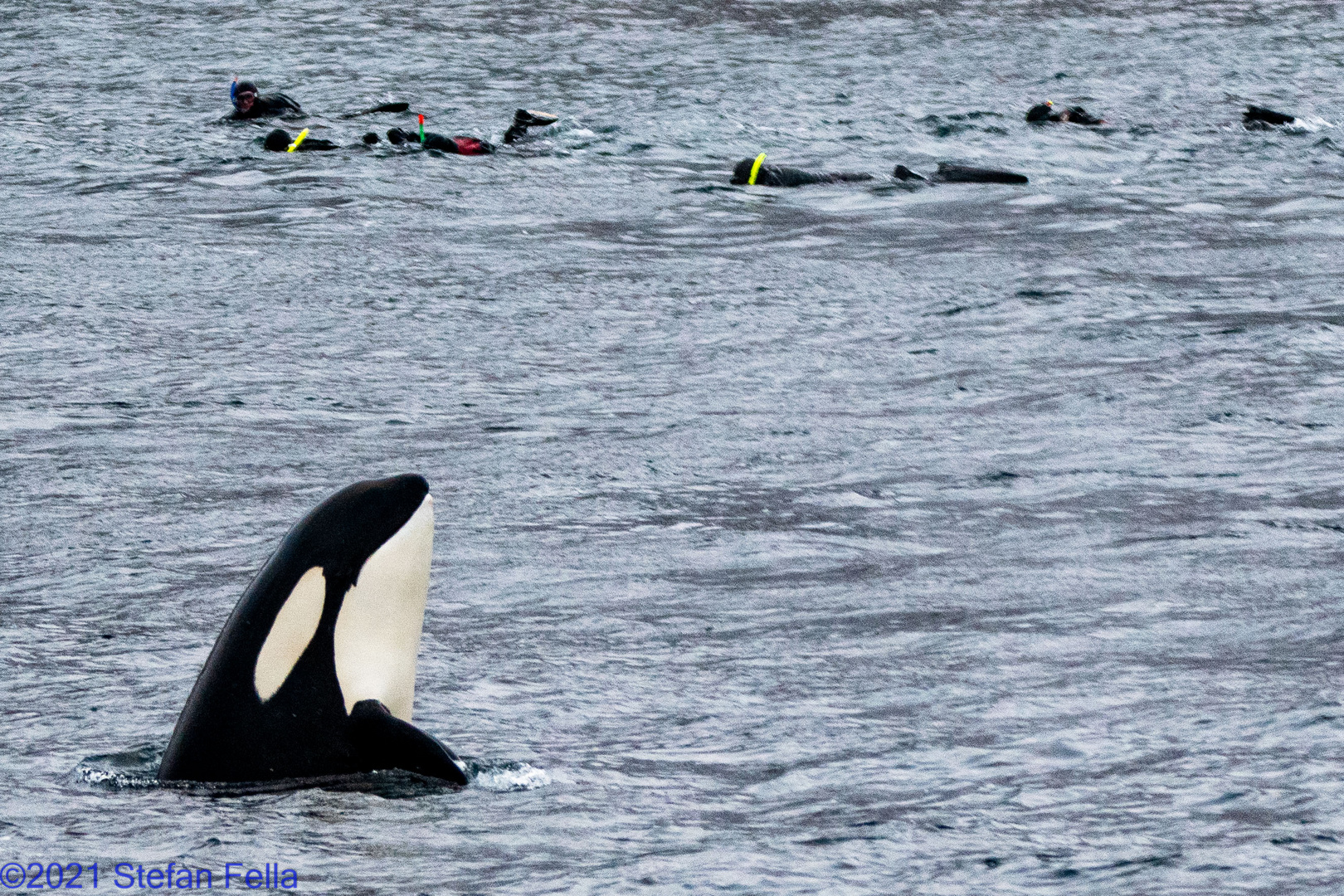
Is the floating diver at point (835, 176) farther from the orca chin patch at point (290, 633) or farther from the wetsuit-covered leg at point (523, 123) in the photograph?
the orca chin patch at point (290, 633)

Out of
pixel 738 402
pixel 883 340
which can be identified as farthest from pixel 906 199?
pixel 738 402

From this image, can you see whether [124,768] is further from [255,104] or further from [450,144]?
[255,104]

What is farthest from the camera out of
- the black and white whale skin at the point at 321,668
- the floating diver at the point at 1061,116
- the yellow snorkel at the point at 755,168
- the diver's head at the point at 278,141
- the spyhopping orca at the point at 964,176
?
the floating diver at the point at 1061,116

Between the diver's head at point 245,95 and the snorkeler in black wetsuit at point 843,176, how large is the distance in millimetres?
6572

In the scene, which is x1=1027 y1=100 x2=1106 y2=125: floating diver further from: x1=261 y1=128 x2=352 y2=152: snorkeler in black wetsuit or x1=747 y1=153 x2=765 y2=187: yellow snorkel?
x1=261 y1=128 x2=352 y2=152: snorkeler in black wetsuit

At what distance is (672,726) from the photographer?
6637 mm

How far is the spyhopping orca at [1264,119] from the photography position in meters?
22.9

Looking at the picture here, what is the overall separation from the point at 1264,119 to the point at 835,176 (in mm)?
5410

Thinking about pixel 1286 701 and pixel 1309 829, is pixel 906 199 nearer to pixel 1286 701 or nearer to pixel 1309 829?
pixel 1286 701

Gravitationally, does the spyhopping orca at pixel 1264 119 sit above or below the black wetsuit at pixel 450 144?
above

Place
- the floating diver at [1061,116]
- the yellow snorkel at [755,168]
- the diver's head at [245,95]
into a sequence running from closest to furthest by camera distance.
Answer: the yellow snorkel at [755,168], the floating diver at [1061,116], the diver's head at [245,95]

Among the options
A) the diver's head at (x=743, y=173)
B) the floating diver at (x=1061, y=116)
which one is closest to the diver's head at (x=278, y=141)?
the diver's head at (x=743, y=173)

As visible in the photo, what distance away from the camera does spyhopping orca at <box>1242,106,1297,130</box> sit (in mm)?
22859

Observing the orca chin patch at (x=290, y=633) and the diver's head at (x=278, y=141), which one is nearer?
the orca chin patch at (x=290, y=633)
